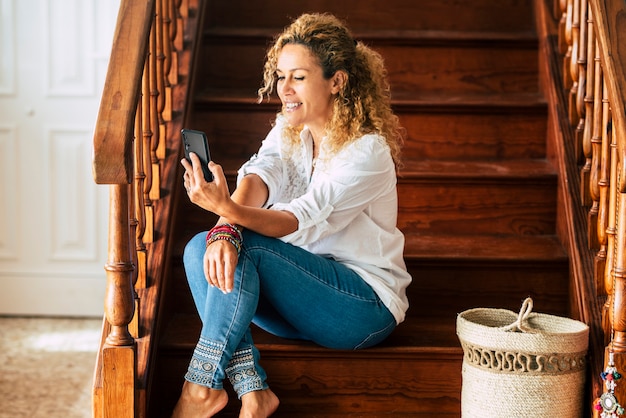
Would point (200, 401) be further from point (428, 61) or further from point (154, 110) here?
point (428, 61)

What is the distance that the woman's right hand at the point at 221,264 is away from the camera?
210 centimetres

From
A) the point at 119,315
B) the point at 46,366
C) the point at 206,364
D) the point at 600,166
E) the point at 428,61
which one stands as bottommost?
the point at 46,366

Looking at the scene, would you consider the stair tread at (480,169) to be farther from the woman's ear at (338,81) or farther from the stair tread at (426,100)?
the woman's ear at (338,81)

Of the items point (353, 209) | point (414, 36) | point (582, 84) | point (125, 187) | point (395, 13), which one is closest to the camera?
point (125, 187)

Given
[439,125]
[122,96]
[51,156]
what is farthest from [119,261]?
[51,156]

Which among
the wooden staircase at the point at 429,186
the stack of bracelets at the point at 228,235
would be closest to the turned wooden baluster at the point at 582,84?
the wooden staircase at the point at 429,186

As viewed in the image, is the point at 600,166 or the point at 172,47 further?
the point at 172,47

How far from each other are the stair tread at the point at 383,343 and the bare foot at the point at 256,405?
17 cm

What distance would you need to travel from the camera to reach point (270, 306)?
2365 mm

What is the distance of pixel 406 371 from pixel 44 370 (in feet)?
4.62

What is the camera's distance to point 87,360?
330cm

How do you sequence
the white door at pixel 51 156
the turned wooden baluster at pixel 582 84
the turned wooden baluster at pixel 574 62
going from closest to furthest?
the turned wooden baluster at pixel 582 84
the turned wooden baluster at pixel 574 62
the white door at pixel 51 156

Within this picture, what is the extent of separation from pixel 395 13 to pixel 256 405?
5.80ft

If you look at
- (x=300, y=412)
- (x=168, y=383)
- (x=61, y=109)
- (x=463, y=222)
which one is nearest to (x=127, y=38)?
(x=168, y=383)
